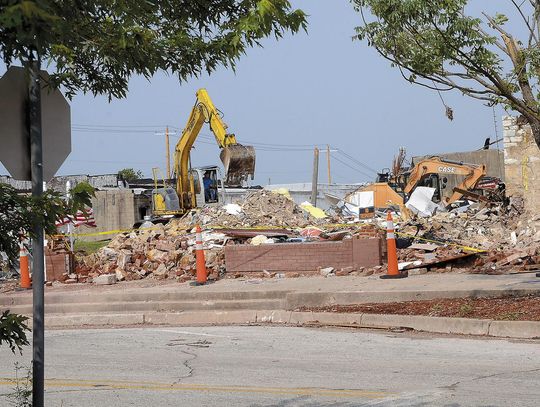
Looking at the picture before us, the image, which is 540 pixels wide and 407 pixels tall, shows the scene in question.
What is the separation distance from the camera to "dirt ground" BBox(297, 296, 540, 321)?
12047 millimetres

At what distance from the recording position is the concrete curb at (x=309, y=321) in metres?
11.6

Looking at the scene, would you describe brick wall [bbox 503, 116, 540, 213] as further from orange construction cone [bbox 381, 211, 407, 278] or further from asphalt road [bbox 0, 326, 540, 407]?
asphalt road [bbox 0, 326, 540, 407]

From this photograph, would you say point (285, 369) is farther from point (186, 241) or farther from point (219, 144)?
point (219, 144)

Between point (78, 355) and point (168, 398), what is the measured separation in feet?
11.0

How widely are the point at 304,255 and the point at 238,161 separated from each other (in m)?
10.7

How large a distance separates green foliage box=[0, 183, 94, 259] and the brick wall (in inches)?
703

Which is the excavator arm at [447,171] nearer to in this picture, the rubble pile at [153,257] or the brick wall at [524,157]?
the brick wall at [524,157]

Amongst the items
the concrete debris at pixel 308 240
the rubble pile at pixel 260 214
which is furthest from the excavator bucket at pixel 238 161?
the concrete debris at pixel 308 240

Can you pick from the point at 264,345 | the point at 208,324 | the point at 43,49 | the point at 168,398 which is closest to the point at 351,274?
the point at 208,324

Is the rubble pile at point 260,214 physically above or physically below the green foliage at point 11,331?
above

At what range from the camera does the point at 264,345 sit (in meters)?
11.7

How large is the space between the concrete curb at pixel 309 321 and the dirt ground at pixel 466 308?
29 centimetres

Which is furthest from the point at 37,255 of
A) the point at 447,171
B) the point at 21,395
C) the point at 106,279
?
the point at 447,171

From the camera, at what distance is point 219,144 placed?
2916 centimetres
